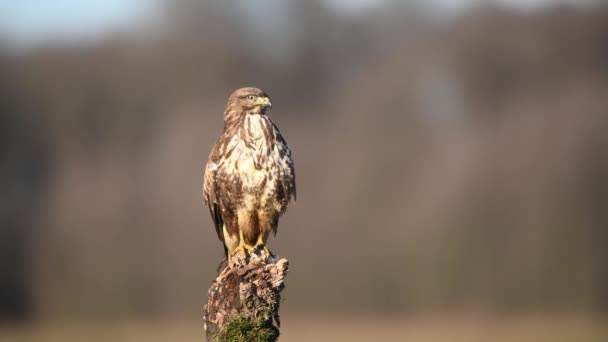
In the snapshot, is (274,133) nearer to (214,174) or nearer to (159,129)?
(214,174)

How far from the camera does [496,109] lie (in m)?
29.3

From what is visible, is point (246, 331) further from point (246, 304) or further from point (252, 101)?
point (252, 101)

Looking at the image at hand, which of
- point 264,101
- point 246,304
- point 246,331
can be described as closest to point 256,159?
point 264,101

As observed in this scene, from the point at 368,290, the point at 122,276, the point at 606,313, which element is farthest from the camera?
the point at 122,276

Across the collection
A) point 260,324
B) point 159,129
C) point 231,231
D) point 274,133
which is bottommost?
point 260,324

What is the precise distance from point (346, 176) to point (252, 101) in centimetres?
1977

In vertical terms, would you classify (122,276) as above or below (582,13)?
below

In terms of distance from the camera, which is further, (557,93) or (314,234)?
(557,93)

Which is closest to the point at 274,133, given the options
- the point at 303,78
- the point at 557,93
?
the point at 557,93

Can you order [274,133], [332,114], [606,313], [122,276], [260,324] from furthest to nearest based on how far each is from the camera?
[332,114] < [122,276] < [606,313] < [274,133] < [260,324]

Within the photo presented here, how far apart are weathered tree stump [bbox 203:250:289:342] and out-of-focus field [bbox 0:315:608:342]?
11762 millimetres

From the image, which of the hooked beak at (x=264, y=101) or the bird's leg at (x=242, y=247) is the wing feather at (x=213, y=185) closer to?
the bird's leg at (x=242, y=247)

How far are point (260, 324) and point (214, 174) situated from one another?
2105 mm

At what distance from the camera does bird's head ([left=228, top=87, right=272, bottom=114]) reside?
7660mm
